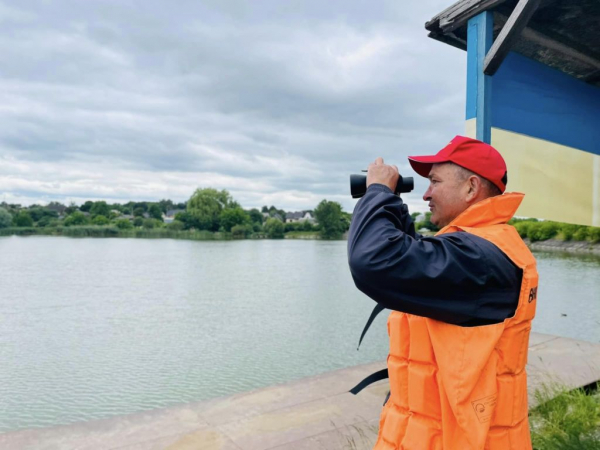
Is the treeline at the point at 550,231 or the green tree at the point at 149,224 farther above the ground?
the green tree at the point at 149,224

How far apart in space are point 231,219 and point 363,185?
53465 millimetres

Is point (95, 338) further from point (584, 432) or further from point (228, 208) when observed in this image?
point (228, 208)

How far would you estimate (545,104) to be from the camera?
244cm

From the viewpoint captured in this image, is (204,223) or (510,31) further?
(204,223)

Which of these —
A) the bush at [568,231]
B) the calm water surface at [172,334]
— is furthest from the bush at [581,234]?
the calm water surface at [172,334]

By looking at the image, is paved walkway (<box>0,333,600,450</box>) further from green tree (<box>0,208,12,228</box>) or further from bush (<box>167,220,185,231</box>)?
green tree (<box>0,208,12,228</box>)

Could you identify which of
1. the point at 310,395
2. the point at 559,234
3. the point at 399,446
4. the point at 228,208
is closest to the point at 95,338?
the point at 310,395

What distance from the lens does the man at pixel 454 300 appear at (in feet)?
3.15

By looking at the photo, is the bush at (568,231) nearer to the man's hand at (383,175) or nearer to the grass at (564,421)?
the grass at (564,421)

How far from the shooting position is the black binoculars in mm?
1226

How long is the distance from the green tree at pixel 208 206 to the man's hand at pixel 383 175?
53.2 meters

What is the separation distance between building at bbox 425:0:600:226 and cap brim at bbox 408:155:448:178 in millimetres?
1018

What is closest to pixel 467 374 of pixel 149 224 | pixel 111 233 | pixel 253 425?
pixel 253 425

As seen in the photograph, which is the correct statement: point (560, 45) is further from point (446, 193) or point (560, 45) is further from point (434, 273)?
point (434, 273)
